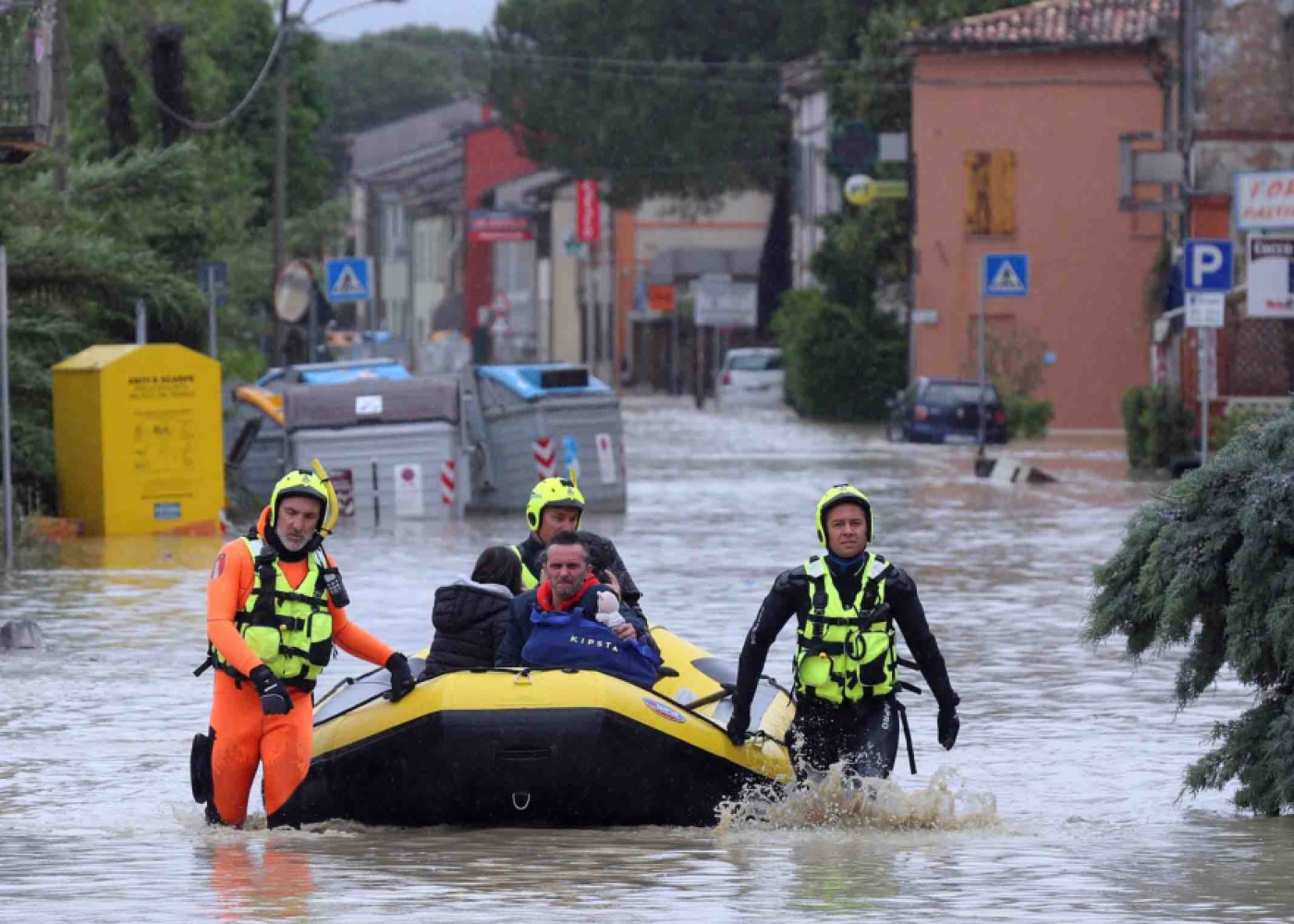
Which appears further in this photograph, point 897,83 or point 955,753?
point 897,83

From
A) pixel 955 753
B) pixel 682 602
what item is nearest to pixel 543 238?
pixel 682 602

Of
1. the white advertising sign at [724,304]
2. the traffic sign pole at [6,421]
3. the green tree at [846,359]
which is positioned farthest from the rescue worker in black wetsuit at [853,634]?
the white advertising sign at [724,304]

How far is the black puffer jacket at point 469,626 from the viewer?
11.3 meters

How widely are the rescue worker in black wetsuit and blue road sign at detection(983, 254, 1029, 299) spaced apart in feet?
102

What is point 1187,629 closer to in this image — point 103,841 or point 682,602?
point 103,841

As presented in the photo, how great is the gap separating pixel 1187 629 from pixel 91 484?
723 inches

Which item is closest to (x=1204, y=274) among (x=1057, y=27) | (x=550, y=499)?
(x=550, y=499)

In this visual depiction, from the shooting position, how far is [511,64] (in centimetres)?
10031

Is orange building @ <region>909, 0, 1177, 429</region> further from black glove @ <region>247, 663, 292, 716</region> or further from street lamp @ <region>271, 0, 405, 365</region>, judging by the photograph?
black glove @ <region>247, 663, 292, 716</region>

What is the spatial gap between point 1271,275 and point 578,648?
17.6 m

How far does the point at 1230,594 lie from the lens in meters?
11.1

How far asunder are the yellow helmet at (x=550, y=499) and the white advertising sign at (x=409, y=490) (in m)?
18.9

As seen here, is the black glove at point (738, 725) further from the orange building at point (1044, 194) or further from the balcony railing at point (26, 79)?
the orange building at point (1044, 194)

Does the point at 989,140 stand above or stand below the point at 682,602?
above
